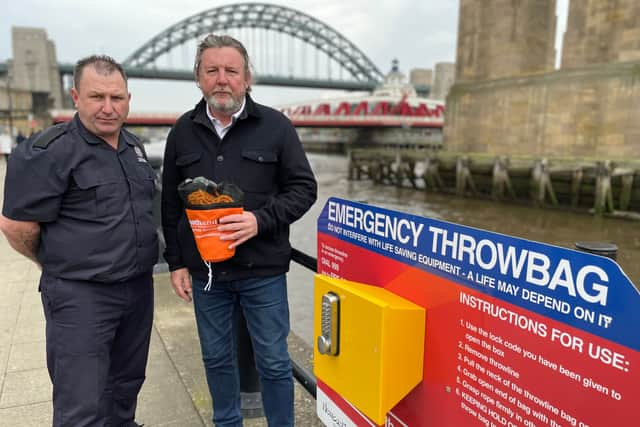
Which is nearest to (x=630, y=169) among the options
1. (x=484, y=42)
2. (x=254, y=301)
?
(x=484, y=42)

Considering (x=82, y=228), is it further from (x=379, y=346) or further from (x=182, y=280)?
(x=379, y=346)

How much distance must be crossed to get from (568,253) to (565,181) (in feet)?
61.9

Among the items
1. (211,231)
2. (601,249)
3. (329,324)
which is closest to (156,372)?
(211,231)

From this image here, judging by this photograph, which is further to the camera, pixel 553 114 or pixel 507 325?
pixel 553 114

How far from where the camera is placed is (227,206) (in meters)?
1.86

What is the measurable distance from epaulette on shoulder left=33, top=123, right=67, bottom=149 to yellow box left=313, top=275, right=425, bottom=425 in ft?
4.11

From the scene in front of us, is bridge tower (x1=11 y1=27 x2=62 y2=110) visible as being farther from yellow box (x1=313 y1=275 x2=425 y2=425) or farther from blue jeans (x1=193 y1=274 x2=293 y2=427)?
yellow box (x1=313 y1=275 x2=425 y2=425)

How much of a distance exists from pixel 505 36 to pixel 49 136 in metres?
24.0

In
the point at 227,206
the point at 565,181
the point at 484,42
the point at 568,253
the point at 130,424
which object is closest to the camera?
the point at 568,253

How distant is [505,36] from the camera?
2239cm

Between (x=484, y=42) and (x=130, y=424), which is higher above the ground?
(x=484, y=42)

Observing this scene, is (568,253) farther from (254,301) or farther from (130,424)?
(130,424)

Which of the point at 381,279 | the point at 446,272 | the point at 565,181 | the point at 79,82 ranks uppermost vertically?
the point at 79,82

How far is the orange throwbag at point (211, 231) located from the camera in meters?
1.86
